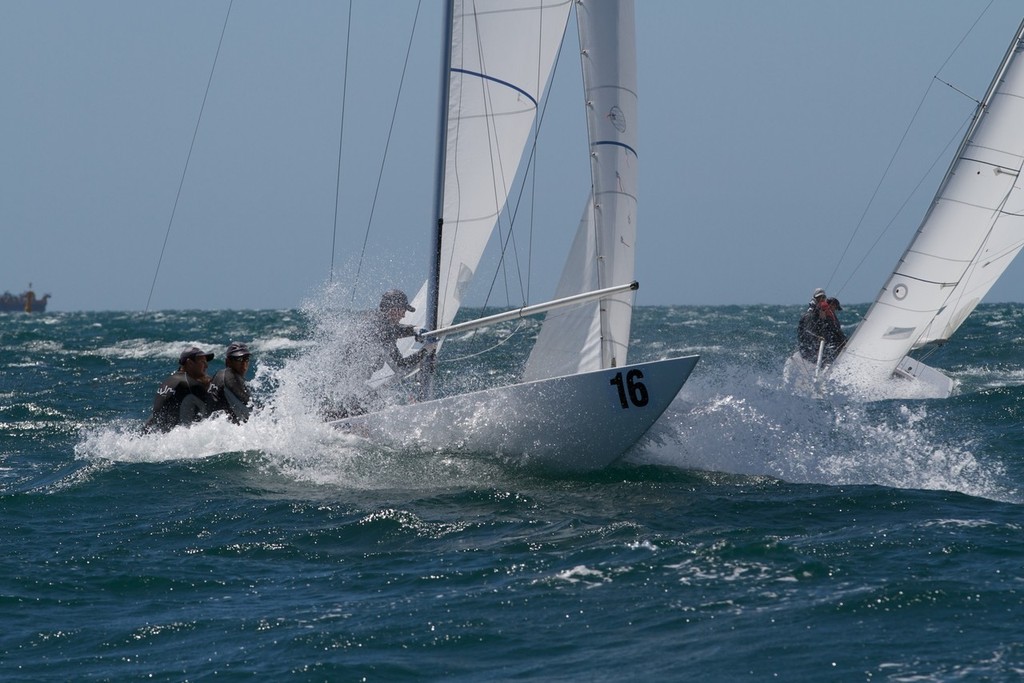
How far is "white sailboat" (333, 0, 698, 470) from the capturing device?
9.20 metres

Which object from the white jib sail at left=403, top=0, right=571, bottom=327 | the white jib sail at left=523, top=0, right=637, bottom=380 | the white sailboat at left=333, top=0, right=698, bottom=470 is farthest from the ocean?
the white jib sail at left=403, top=0, right=571, bottom=327

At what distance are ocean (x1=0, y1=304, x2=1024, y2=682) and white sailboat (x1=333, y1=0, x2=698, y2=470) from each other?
2.35 ft

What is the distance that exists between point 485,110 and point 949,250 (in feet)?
26.7

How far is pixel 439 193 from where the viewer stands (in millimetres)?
9828

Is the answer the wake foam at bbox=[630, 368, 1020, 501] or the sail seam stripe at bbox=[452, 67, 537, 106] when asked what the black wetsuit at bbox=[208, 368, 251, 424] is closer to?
the sail seam stripe at bbox=[452, 67, 537, 106]

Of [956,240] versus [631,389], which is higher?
[956,240]

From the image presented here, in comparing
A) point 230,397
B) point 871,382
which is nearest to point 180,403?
point 230,397

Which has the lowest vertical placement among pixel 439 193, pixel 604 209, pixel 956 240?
pixel 604 209

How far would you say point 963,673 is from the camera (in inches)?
185

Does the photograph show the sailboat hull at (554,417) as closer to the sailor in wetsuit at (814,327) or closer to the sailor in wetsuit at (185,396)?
the sailor in wetsuit at (185,396)

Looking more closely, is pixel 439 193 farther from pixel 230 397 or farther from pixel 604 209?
pixel 230 397

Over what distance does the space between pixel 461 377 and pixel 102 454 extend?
526 centimetres

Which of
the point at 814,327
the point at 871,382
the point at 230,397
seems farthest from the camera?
the point at 814,327

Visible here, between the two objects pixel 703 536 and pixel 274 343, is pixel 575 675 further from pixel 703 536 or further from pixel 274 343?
pixel 274 343
